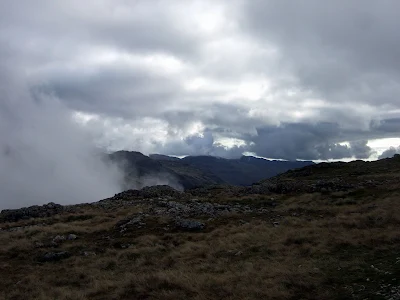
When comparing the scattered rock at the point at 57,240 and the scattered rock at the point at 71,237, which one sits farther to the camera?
the scattered rock at the point at 71,237

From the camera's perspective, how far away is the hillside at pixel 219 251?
17750mm

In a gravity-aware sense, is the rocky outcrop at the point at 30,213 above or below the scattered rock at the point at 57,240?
above

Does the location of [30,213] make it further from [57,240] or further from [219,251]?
[219,251]

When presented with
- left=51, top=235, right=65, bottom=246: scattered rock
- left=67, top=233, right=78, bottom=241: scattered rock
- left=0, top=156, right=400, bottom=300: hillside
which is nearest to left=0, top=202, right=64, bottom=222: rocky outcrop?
left=0, top=156, right=400, bottom=300: hillside

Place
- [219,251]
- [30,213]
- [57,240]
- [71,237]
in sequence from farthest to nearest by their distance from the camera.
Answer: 1. [30,213]
2. [71,237]
3. [57,240]
4. [219,251]

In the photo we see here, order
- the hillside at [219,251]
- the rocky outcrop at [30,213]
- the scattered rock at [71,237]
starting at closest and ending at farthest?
the hillside at [219,251] → the scattered rock at [71,237] → the rocky outcrop at [30,213]

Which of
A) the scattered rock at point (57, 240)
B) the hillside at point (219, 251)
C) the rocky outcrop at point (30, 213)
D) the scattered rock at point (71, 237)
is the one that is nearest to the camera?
the hillside at point (219, 251)

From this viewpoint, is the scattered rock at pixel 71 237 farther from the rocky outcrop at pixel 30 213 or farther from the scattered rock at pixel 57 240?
the rocky outcrop at pixel 30 213

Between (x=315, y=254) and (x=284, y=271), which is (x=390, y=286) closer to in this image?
(x=284, y=271)

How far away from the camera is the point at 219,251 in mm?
26750

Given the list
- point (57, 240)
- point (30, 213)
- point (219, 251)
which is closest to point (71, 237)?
point (57, 240)

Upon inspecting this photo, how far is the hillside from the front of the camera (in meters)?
17.8

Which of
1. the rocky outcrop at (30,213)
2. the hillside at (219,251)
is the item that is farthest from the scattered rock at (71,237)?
the rocky outcrop at (30,213)

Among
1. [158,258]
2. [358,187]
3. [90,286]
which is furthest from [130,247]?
[358,187]
